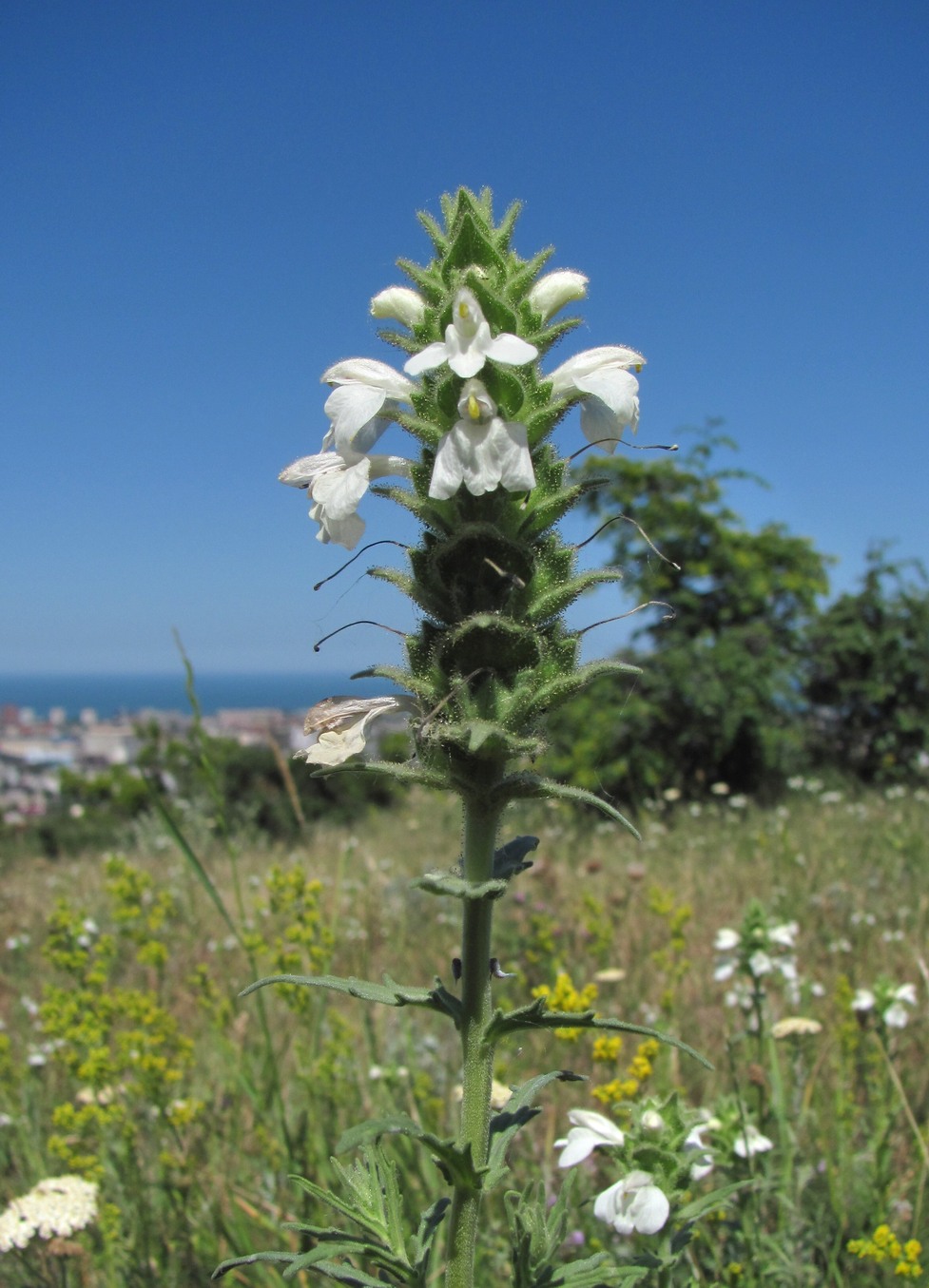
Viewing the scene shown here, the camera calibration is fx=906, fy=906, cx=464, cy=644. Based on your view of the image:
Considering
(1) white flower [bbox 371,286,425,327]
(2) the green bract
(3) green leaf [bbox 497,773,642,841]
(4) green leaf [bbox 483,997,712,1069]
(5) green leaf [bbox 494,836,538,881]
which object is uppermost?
(1) white flower [bbox 371,286,425,327]

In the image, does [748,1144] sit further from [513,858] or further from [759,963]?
[513,858]

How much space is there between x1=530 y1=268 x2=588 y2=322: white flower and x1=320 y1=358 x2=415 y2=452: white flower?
0.80 feet

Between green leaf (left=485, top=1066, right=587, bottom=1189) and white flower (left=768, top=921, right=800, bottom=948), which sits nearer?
green leaf (left=485, top=1066, right=587, bottom=1189)

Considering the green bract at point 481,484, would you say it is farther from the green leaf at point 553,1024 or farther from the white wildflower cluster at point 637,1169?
the white wildflower cluster at point 637,1169

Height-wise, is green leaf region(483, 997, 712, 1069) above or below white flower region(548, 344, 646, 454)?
below

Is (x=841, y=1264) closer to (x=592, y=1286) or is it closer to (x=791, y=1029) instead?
(x=791, y=1029)

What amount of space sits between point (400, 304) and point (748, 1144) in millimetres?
1858

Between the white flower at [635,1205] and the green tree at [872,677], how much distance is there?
10.9m

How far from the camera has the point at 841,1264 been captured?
225 cm

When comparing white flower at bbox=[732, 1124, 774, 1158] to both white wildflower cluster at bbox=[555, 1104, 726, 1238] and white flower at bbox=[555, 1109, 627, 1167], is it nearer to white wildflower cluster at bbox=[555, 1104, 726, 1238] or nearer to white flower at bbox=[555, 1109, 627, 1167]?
white wildflower cluster at bbox=[555, 1104, 726, 1238]

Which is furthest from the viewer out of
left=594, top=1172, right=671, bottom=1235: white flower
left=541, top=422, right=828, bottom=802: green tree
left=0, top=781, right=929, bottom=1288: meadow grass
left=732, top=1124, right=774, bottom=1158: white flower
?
left=541, top=422, right=828, bottom=802: green tree

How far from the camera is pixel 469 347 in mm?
1276

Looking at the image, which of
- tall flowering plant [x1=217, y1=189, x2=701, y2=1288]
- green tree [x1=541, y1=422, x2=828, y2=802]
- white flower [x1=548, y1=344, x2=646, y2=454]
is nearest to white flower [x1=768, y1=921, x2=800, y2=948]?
tall flowering plant [x1=217, y1=189, x2=701, y2=1288]

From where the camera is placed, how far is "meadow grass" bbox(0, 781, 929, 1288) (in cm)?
220
